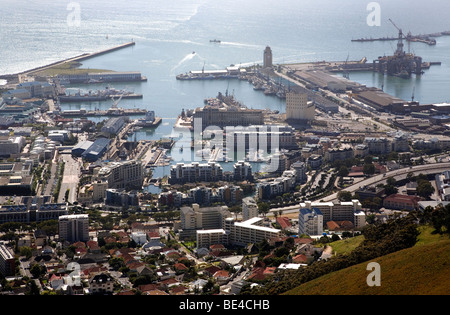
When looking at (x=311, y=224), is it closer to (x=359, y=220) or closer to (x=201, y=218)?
(x=359, y=220)

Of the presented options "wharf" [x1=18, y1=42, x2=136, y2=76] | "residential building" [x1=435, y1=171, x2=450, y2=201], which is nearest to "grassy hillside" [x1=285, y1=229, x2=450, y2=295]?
"residential building" [x1=435, y1=171, x2=450, y2=201]

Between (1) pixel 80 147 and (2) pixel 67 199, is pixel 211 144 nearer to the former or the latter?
(1) pixel 80 147

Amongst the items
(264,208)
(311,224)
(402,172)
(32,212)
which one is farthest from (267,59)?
(311,224)

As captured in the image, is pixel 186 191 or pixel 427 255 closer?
pixel 427 255

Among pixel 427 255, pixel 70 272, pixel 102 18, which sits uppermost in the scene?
pixel 102 18

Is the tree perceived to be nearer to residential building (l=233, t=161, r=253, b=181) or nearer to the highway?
the highway

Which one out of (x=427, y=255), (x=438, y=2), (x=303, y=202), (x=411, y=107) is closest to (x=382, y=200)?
(x=303, y=202)
